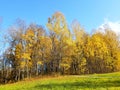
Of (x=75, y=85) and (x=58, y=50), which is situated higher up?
(x=58, y=50)

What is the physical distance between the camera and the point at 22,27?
53656 mm

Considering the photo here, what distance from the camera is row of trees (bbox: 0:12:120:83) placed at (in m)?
51.1

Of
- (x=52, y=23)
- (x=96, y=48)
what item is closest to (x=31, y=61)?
(x=52, y=23)

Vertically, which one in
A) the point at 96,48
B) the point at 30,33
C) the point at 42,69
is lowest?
the point at 42,69

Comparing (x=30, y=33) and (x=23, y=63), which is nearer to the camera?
(x=23, y=63)

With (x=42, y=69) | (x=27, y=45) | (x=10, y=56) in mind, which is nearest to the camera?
(x=27, y=45)

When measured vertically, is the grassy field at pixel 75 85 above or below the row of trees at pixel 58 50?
below

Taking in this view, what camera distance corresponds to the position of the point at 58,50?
54.9 meters

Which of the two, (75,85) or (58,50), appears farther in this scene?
(58,50)

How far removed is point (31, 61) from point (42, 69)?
11.5 m

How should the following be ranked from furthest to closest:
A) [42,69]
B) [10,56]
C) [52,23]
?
[42,69] → [10,56] → [52,23]

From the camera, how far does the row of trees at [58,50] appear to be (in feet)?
168

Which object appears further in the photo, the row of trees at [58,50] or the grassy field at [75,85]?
the row of trees at [58,50]

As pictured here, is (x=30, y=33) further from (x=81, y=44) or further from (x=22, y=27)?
(x=81, y=44)
